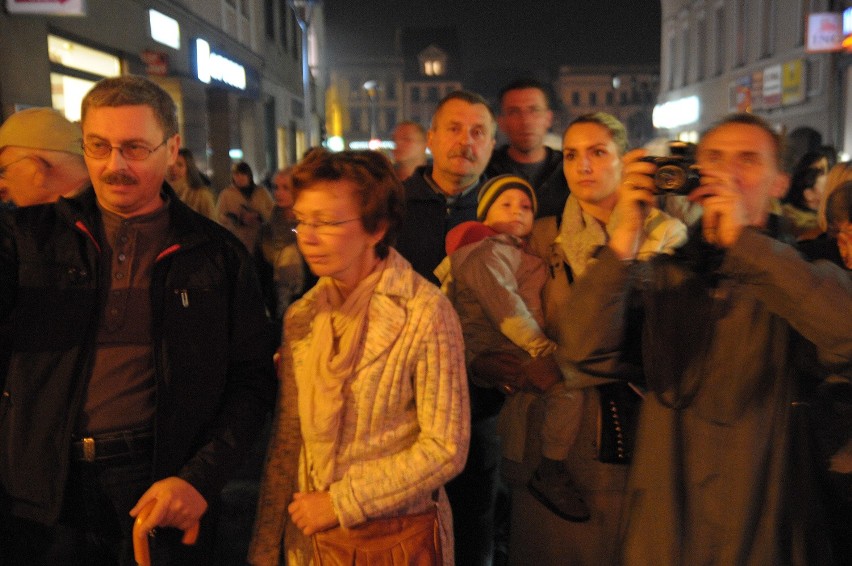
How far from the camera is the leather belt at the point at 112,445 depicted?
→ 7.00 feet

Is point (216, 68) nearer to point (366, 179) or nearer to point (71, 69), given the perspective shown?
point (71, 69)

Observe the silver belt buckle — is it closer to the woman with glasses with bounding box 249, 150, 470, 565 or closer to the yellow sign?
the woman with glasses with bounding box 249, 150, 470, 565

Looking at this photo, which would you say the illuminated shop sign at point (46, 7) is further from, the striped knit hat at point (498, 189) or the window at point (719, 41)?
the window at point (719, 41)

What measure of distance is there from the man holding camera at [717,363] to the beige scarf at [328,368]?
62 centimetres

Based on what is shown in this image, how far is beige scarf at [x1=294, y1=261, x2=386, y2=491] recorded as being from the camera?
6.75ft

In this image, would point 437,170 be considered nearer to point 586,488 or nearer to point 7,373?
point 586,488

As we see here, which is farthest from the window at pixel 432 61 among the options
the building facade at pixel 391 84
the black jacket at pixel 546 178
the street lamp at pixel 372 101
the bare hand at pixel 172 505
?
the bare hand at pixel 172 505

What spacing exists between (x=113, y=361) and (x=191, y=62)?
45.7ft

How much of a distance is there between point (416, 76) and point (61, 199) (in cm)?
7038

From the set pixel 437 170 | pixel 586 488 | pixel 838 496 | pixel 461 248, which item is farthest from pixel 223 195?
pixel 838 496

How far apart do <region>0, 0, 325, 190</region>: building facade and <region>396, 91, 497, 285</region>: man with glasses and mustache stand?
6.57 m

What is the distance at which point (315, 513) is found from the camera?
2070 millimetres

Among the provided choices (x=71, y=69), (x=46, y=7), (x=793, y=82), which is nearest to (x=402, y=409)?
(x=46, y=7)

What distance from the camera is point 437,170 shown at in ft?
12.4
